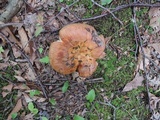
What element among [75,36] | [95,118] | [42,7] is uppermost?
[42,7]

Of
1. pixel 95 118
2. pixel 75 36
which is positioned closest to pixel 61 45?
pixel 75 36

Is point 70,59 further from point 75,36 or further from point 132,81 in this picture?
point 132,81

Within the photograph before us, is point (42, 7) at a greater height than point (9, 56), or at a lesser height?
greater

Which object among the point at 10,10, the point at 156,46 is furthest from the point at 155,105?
the point at 10,10

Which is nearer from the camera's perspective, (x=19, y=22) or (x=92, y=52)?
(x=92, y=52)

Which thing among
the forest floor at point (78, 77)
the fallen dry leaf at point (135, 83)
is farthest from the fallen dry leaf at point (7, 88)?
the fallen dry leaf at point (135, 83)

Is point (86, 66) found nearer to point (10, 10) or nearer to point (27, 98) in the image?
point (27, 98)
